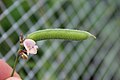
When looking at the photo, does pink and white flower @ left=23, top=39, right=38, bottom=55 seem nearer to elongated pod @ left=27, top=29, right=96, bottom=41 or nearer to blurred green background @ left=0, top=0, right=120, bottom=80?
elongated pod @ left=27, top=29, right=96, bottom=41

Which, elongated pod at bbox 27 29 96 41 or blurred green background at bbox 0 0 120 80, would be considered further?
blurred green background at bbox 0 0 120 80

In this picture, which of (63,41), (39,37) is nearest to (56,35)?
(39,37)

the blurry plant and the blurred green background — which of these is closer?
the blurry plant

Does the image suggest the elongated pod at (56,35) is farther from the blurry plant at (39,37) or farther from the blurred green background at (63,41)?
the blurred green background at (63,41)

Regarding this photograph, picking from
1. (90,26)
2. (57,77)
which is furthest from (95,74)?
(57,77)

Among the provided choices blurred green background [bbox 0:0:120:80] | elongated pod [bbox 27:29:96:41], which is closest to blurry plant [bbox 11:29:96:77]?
elongated pod [bbox 27:29:96:41]

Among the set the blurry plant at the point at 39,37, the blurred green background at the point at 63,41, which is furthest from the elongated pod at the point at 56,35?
the blurred green background at the point at 63,41

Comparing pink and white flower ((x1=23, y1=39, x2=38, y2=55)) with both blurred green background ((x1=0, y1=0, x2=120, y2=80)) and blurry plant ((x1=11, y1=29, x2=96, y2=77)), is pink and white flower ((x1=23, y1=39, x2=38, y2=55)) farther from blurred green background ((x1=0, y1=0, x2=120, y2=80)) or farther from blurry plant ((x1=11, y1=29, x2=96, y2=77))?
blurred green background ((x1=0, y1=0, x2=120, y2=80))

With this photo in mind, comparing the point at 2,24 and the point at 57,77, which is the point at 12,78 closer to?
the point at 2,24
